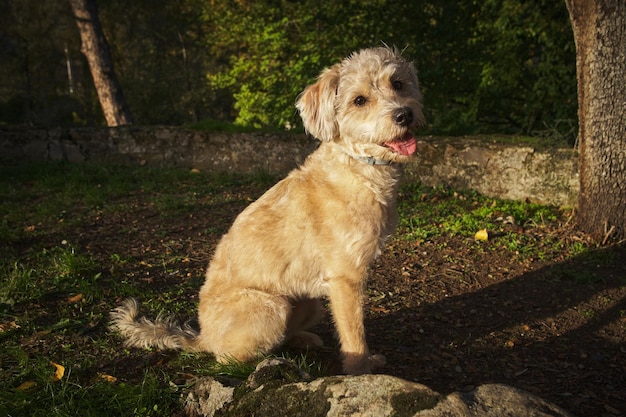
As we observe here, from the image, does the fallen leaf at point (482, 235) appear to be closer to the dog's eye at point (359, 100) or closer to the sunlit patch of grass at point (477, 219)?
the sunlit patch of grass at point (477, 219)

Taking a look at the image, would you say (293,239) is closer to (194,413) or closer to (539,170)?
(194,413)

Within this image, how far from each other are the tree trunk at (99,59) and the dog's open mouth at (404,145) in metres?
10.8

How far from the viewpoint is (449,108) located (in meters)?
10.6

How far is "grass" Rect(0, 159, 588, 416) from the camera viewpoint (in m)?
3.10

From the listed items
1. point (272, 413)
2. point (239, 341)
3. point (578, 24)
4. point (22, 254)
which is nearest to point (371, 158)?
point (239, 341)

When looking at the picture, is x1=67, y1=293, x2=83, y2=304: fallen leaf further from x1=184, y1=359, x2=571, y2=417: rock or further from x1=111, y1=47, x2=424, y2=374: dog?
x1=184, y1=359, x2=571, y2=417: rock

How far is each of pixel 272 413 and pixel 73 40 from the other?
26.7 m

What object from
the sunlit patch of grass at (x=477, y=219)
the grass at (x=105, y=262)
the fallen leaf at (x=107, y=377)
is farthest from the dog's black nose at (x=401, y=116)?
the sunlit patch of grass at (x=477, y=219)

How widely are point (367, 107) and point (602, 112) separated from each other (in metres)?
3.41

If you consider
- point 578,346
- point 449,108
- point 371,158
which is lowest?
point 578,346

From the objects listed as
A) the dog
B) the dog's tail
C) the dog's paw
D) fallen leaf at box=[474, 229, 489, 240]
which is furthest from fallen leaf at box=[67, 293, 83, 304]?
fallen leaf at box=[474, 229, 489, 240]

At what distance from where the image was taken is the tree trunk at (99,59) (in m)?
12.1

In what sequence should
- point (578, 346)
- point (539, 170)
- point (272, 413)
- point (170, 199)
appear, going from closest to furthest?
point (272, 413)
point (578, 346)
point (539, 170)
point (170, 199)

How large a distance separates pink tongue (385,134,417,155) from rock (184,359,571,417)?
163 cm
